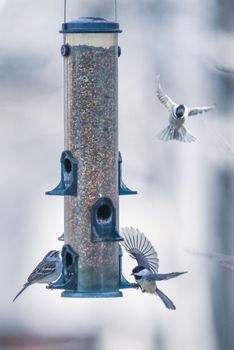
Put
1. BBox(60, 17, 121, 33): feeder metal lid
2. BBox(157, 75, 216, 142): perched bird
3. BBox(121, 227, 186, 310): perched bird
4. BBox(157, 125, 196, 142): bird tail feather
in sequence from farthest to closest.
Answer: BBox(157, 125, 196, 142): bird tail feather < BBox(157, 75, 216, 142): perched bird < BBox(121, 227, 186, 310): perched bird < BBox(60, 17, 121, 33): feeder metal lid

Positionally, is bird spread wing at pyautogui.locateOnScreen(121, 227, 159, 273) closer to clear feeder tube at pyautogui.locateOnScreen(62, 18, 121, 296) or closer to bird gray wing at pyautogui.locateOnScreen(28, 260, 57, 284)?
clear feeder tube at pyautogui.locateOnScreen(62, 18, 121, 296)

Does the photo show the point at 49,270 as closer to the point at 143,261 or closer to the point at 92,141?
the point at 143,261

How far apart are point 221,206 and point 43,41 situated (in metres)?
1.45

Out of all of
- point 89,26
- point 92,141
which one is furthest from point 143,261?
point 89,26

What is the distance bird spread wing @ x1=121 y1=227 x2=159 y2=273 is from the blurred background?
310 centimetres

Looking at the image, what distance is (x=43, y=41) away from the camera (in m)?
10.4

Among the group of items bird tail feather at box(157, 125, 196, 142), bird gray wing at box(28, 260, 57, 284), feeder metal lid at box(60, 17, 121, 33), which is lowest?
bird gray wing at box(28, 260, 57, 284)

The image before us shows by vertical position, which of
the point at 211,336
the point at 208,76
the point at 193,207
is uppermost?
the point at 208,76

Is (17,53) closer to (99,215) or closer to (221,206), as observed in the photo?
(221,206)

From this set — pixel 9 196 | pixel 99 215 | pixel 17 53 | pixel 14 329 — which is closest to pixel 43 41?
pixel 17 53

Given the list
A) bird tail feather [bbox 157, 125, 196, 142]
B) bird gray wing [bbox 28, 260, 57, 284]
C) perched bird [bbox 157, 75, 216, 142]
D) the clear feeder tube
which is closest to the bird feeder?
the clear feeder tube

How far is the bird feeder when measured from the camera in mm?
6746

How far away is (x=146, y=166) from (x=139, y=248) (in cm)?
338

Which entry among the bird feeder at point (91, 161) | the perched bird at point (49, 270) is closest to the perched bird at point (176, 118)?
the perched bird at point (49, 270)
